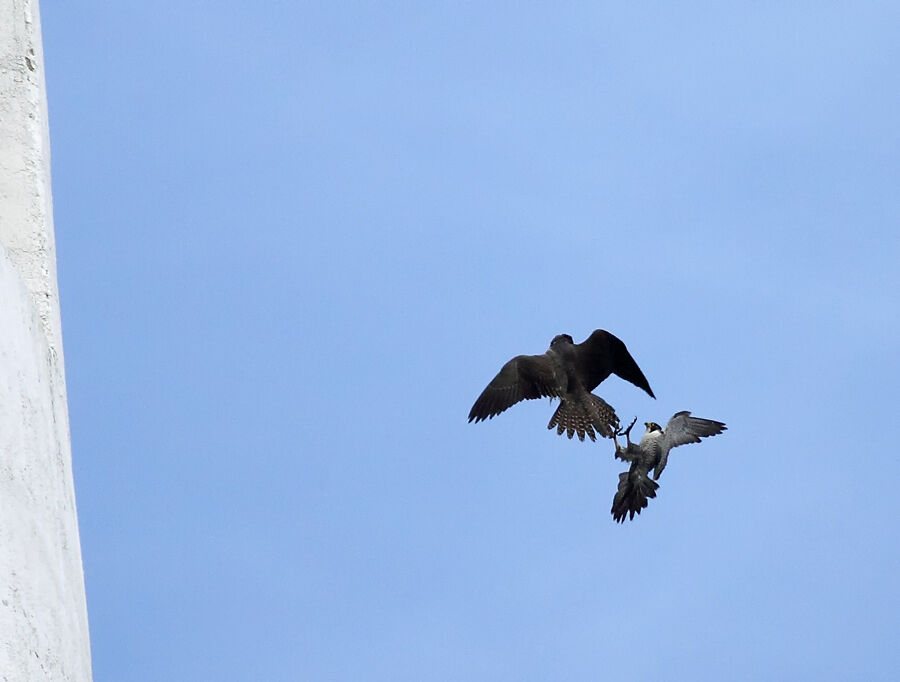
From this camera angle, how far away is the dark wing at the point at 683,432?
26.2 feet

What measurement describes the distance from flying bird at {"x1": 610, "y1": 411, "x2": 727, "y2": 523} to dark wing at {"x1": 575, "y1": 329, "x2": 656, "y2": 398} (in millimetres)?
811

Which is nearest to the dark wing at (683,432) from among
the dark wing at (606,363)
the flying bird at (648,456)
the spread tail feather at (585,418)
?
the flying bird at (648,456)

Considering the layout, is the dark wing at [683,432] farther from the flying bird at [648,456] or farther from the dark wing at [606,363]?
the dark wing at [606,363]

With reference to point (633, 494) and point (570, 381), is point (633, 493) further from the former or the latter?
point (570, 381)

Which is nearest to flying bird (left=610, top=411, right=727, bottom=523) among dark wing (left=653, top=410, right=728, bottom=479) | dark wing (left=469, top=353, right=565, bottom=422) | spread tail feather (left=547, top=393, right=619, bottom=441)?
dark wing (left=653, top=410, right=728, bottom=479)

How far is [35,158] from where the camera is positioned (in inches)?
150

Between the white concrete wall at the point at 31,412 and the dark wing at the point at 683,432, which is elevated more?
the dark wing at the point at 683,432

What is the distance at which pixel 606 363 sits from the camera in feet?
29.3

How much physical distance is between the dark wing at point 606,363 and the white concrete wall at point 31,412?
17.6 ft

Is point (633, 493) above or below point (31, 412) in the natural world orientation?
above

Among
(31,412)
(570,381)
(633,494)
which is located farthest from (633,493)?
(31,412)

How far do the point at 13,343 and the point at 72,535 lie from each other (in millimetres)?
628

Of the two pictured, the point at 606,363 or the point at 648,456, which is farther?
the point at 606,363

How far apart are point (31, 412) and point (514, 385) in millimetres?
5912
